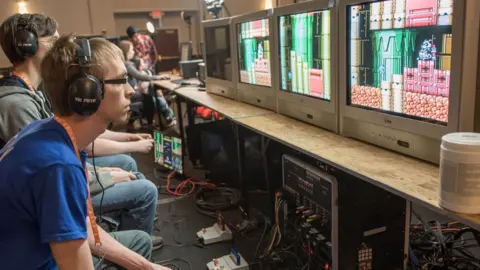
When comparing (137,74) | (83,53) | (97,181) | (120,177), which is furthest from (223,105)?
(137,74)

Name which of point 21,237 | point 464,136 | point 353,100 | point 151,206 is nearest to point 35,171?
point 21,237

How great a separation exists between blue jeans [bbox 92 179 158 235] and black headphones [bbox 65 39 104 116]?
993mm

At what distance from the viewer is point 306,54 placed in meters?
2.28

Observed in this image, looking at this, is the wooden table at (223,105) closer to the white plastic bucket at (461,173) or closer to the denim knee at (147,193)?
the denim knee at (147,193)

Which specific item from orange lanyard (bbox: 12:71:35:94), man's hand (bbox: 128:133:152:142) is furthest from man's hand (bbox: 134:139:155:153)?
orange lanyard (bbox: 12:71:35:94)

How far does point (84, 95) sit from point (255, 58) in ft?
6.42

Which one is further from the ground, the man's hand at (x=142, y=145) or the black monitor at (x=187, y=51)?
the black monitor at (x=187, y=51)

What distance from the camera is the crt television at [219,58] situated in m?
3.41

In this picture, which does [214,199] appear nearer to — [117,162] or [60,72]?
[117,162]

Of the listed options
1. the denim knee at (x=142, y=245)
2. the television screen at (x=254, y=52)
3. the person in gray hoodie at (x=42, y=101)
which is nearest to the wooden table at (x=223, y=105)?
the television screen at (x=254, y=52)

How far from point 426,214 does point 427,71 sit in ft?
Result: 4.50

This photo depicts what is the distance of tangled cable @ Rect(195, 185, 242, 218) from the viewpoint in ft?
10.4

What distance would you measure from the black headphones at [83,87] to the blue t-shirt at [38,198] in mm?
89

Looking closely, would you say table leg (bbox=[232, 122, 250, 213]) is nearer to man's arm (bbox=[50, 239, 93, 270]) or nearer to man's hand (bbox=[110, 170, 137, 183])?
man's hand (bbox=[110, 170, 137, 183])
